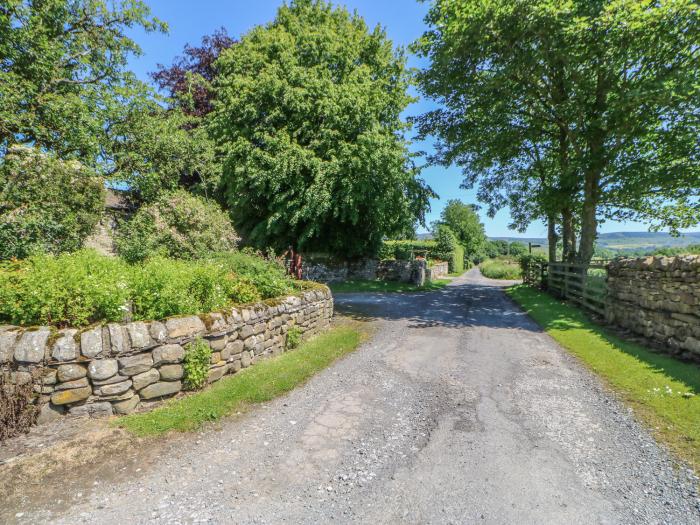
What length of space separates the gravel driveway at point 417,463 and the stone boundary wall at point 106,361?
1167mm

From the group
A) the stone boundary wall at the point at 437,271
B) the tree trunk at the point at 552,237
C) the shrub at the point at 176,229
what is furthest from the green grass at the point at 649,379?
the stone boundary wall at the point at 437,271

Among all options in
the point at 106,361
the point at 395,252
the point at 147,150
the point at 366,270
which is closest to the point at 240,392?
the point at 106,361

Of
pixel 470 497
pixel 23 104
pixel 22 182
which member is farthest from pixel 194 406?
pixel 23 104

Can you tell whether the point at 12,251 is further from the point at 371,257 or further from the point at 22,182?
the point at 371,257

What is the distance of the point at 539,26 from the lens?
10922 millimetres

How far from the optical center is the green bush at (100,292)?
14.5ft

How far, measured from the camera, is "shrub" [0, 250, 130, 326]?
14.4ft

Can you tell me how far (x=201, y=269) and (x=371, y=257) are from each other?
15.3 m

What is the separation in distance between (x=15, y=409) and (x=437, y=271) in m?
25.7

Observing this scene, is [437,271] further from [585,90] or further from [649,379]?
[649,379]

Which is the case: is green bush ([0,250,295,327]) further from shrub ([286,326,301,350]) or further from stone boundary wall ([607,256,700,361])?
stone boundary wall ([607,256,700,361])

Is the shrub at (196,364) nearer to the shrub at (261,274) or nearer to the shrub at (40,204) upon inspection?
the shrub at (261,274)

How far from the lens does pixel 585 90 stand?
1209cm

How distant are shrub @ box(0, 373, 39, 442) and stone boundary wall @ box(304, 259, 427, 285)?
1535 centimetres
